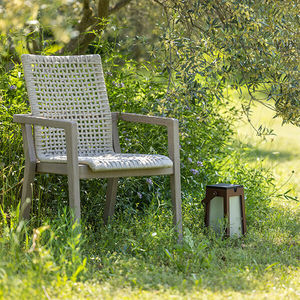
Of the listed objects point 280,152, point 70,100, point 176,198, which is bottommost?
point 280,152

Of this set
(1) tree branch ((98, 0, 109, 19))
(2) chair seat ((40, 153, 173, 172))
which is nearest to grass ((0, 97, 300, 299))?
(2) chair seat ((40, 153, 173, 172))

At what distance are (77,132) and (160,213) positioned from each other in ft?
3.65

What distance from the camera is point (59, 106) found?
3.50m

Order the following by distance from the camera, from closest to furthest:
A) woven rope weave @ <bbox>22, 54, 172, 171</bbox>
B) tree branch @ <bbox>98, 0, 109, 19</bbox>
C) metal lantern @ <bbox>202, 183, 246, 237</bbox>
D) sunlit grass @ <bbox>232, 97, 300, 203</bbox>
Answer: woven rope weave @ <bbox>22, 54, 172, 171</bbox>, metal lantern @ <bbox>202, 183, 246, 237</bbox>, tree branch @ <bbox>98, 0, 109, 19</bbox>, sunlit grass @ <bbox>232, 97, 300, 203</bbox>

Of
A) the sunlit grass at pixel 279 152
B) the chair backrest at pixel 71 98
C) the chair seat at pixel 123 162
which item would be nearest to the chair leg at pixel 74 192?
the chair seat at pixel 123 162

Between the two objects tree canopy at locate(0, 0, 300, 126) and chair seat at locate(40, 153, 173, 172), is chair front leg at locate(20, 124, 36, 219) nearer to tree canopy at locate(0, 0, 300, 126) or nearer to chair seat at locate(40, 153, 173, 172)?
chair seat at locate(40, 153, 173, 172)

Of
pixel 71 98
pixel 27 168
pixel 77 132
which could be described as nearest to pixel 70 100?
pixel 71 98

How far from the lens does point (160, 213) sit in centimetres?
374

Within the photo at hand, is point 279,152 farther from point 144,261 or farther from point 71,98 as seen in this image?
point 144,261

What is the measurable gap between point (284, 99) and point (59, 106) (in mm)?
1428

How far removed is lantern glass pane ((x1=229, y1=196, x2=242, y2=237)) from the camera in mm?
3472

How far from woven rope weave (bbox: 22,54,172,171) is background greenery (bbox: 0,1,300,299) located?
0.21 meters

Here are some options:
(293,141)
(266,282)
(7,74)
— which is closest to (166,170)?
(266,282)

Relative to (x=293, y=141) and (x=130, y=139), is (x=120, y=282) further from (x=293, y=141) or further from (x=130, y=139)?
(x=293, y=141)
